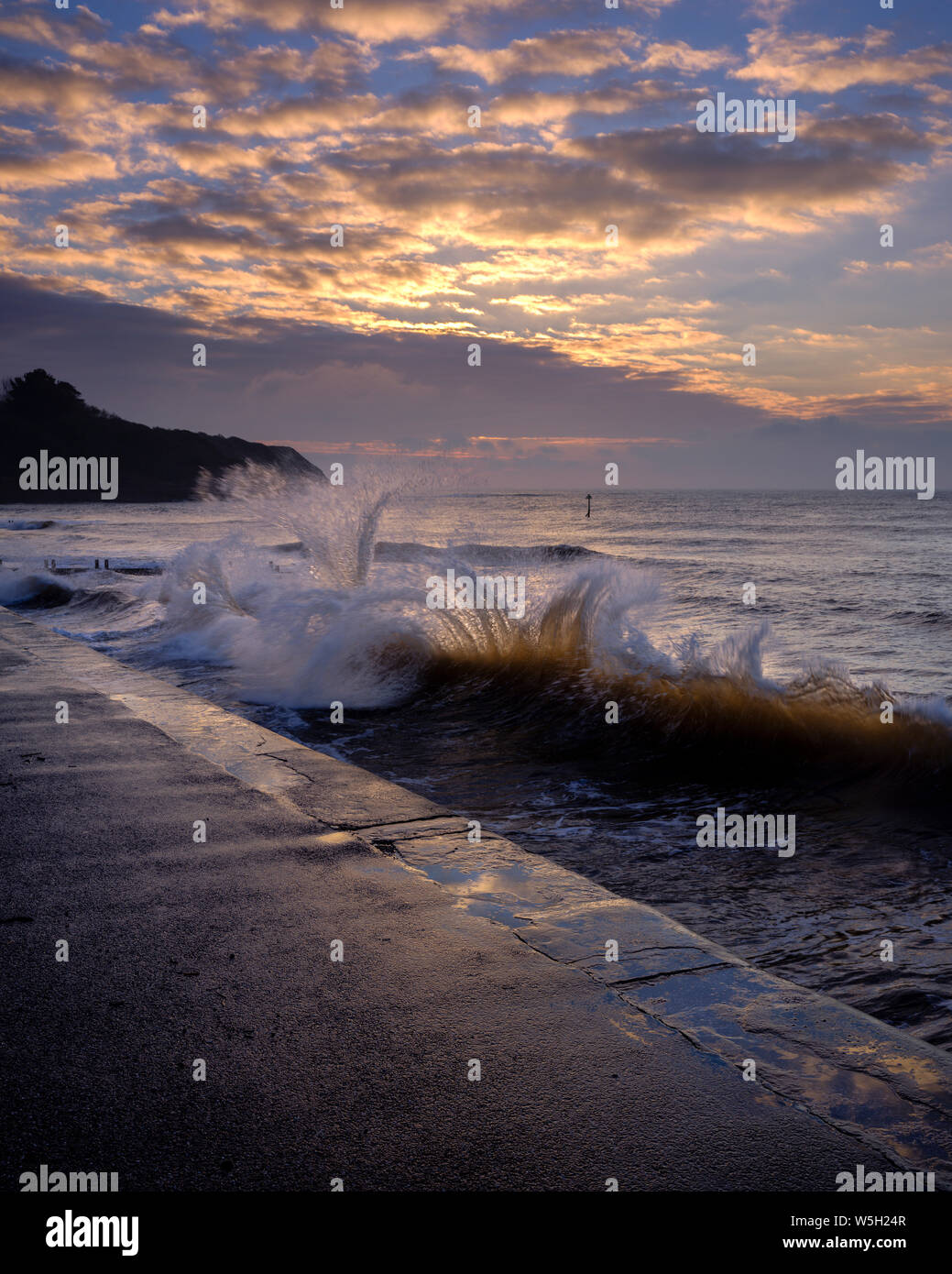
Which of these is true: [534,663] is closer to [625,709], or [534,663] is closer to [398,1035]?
[625,709]

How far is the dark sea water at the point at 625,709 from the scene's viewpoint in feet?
14.5

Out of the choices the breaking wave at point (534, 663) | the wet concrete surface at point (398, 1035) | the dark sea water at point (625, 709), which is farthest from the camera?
the breaking wave at point (534, 663)

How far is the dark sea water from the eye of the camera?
4414 mm

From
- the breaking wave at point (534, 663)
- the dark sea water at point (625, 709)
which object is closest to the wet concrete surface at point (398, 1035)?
the dark sea water at point (625, 709)

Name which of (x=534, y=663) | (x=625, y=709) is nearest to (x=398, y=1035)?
(x=625, y=709)

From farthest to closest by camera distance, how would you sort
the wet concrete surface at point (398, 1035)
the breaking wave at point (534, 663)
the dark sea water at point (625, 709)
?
Answer: the breaking wave at point (534, 663) < the dark sea water at point (625, 709) < the wet concrete surface at point (398, 1035)

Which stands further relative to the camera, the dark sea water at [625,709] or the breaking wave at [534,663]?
the breaking wave at [534,663]

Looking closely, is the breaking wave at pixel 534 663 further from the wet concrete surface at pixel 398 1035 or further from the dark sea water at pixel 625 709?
the wet concrete surface at pixel 398 1035

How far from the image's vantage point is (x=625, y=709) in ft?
27.6

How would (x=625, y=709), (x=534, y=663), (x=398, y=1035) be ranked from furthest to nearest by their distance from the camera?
(x=534, y=663), (x=625, y=709), (x=398, y=1035)

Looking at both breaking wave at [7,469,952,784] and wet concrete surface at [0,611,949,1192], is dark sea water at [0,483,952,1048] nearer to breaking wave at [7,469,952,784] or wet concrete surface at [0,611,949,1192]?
breaking wave at [7,469,952,784]

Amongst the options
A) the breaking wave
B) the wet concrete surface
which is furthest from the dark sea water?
the wet concrete surface

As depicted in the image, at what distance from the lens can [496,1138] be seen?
6.41 feet
